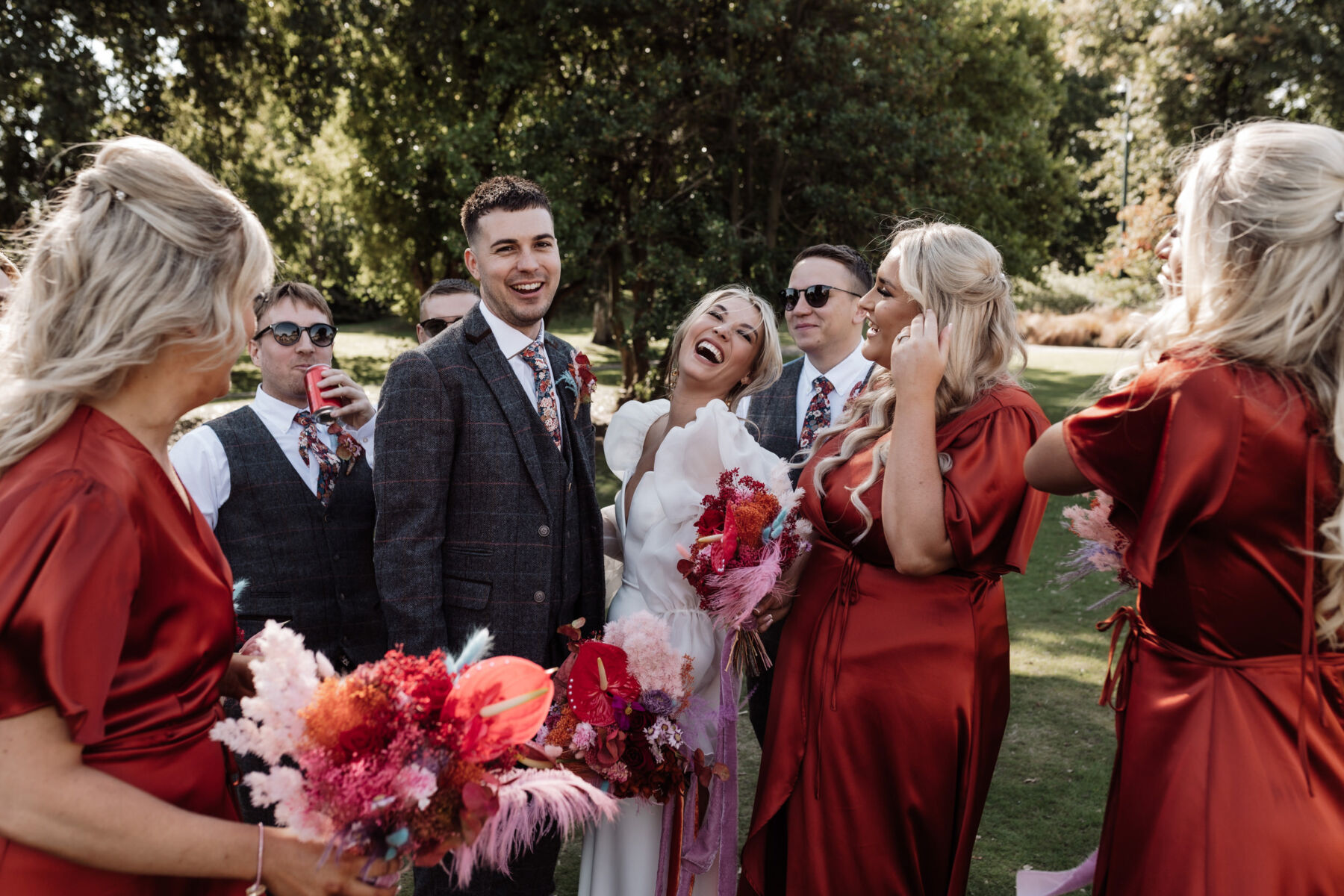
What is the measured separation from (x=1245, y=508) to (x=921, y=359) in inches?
45.7

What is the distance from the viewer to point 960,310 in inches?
132

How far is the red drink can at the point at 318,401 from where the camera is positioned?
12.7 feet

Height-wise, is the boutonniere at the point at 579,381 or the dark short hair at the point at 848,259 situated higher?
the dark short hair at the point at 848,259

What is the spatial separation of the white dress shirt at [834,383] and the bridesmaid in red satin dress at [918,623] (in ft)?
4.78

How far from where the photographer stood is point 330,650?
3902 millimetres

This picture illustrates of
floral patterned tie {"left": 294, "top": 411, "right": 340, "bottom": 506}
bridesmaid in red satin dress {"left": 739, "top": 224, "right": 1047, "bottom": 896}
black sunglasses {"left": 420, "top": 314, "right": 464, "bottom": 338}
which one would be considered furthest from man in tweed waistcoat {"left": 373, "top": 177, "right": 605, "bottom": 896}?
black sunglasses {"left": 420, "top": 314, "right": 464, "bottom": 338}

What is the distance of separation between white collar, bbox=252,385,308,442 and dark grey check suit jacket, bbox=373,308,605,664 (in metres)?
0.70

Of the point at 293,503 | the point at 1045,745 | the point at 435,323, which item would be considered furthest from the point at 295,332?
the point at 1045,745

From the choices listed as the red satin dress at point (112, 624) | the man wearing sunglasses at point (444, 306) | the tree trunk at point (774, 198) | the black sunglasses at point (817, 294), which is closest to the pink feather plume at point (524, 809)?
the red satin dress at point (112, 624)

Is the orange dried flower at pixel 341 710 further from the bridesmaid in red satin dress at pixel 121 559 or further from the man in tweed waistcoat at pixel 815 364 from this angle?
the man in tweed waistcoat at pixel 815 364

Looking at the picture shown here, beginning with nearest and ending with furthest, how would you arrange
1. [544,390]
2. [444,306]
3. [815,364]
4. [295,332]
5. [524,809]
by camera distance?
[524,809], [544,390], [295,332], [815,364], [444,306]

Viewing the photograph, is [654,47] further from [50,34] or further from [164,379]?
[164,379]

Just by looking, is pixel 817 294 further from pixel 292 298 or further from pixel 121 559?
pixel 121 559

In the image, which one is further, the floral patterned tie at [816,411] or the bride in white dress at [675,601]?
the floral patterned tie at [816,411]
